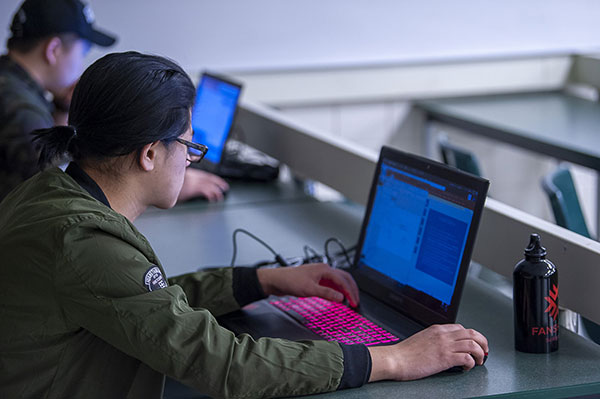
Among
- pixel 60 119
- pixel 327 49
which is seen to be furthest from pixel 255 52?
pixel 60 119

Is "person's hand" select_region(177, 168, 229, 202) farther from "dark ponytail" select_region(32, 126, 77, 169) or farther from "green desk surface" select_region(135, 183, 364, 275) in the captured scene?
"dark ponytail" select_region(32, 126, 77, 169)

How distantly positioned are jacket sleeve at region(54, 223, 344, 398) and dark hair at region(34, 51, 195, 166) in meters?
0.17

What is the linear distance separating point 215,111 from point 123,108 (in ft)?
6.07

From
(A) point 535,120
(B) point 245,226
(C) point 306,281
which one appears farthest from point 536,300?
(A) point 535,120

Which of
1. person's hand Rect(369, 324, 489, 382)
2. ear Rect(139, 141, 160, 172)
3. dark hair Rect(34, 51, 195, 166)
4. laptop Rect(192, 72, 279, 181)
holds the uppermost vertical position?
dark hair Rect(34, 51, 195, 166)

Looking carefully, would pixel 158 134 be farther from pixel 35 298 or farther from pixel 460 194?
pixel 460 194

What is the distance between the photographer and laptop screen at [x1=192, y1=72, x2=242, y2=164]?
3.04 m

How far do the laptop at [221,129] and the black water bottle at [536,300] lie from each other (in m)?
1.72

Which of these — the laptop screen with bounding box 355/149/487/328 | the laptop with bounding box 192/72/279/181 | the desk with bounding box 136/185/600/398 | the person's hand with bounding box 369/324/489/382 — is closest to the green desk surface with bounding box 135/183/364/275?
the desk with bounding box 136/185/600/398

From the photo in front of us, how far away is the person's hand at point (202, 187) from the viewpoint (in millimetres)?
2793

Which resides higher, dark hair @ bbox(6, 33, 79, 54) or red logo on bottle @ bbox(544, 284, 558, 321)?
red logo on bottle @ bbox(544, 284, 558, 321)

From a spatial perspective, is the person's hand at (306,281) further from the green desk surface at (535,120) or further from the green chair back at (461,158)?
the green desk surface at (535,120)

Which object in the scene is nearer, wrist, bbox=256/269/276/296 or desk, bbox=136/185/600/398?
desk, bbox=136/185/600/398

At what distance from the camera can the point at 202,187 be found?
2832mm
